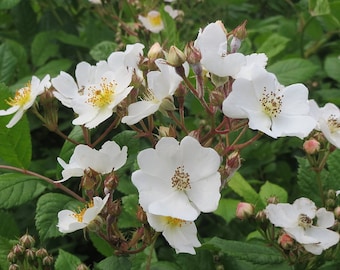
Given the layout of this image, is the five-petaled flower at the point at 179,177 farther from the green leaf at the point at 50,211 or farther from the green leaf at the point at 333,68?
the green leaf at the point at 333,68

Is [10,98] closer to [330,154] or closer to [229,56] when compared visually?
[229,56]

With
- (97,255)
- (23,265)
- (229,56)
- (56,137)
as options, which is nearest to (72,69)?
(56,137)

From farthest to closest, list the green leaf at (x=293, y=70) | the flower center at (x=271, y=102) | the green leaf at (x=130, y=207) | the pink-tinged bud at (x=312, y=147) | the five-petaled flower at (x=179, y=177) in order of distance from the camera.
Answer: the green leaf at (x=293, y=70), the green leaf at (x=130, y=207), the pink-tinged bud at (x=312, y=147), the flower center at (x=271, y=102), the five-petaled flower at (x=179, y=177)

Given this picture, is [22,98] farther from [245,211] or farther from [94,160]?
[245,211]

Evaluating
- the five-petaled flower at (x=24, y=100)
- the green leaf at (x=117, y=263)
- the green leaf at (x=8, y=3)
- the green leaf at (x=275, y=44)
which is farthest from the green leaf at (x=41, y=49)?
the green leaf at (x=117, y=263)

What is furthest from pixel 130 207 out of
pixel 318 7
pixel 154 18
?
pixel 318 7

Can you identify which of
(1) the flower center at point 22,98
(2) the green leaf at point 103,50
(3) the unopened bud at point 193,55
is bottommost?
(2) the green leaf at point 103,50
